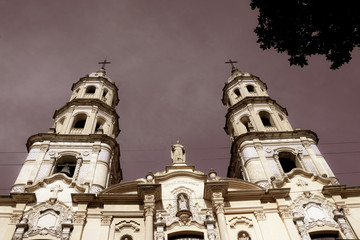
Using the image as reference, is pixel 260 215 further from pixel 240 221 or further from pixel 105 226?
pixel 105 226

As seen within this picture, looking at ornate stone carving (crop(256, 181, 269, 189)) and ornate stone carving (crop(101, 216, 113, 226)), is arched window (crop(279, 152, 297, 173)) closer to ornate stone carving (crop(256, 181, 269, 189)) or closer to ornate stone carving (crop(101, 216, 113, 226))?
ornate stone carving (crop(256, 181, 269, 189))

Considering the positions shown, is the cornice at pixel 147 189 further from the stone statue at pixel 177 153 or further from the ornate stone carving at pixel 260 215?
the ornate stone carving at pixel 260 215

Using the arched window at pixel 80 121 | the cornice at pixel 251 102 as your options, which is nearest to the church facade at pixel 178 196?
the arched window at pixel 80 121

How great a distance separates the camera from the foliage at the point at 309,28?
30.5 feet

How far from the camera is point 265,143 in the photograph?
74.7 ft

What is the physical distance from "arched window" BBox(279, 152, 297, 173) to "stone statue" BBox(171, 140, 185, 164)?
6.23m

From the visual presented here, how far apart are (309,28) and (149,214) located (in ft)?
35.2

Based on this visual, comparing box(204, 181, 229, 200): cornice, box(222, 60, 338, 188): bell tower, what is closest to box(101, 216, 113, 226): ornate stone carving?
box(204, 181, 229, 200): cornice

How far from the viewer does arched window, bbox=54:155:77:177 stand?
2089cm

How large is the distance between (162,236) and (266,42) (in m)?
9.84

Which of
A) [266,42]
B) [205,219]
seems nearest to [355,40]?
[266,42]

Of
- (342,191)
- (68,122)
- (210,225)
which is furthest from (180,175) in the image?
(68,122)

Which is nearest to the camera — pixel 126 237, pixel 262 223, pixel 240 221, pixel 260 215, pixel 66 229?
pixel 66 229

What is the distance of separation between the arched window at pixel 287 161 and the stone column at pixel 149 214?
31.1 feet
